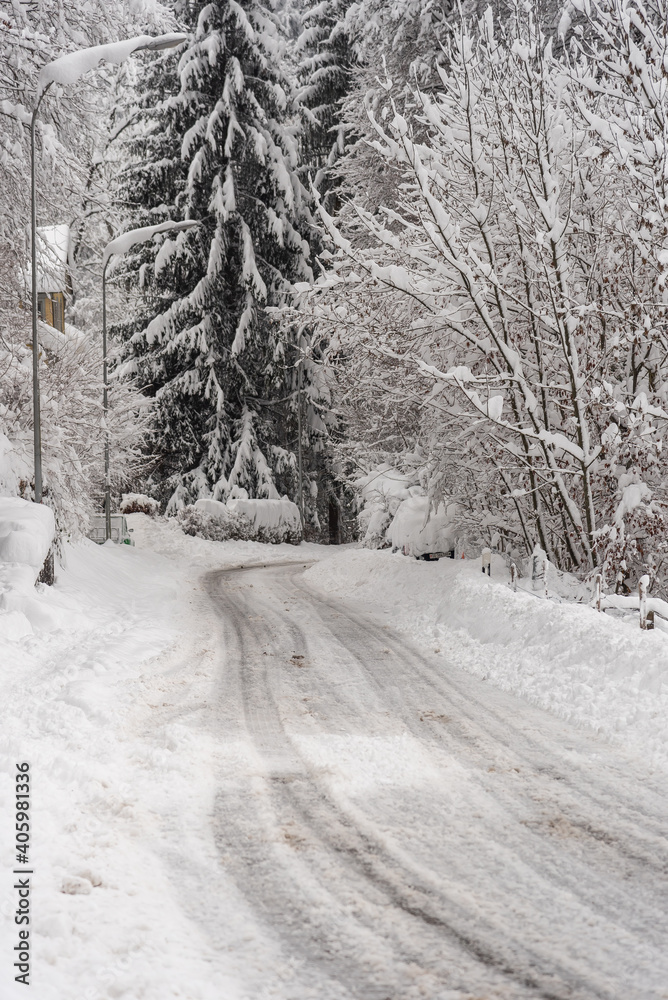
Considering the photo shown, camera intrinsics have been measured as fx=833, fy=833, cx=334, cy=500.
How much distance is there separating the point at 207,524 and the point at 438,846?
27.5 metres

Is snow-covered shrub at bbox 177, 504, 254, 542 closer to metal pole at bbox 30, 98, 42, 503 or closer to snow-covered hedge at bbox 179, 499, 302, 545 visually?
snow-covered hedge at bbox 179, 499, 302, 545

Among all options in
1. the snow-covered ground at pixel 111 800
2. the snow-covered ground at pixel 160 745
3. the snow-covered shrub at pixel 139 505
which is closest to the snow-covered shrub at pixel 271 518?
the snow-covered shrub at pixel 139 505

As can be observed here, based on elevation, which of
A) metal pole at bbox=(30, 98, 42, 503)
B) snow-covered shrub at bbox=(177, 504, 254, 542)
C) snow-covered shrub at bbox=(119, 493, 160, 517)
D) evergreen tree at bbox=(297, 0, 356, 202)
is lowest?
snow-covered shrub at bbox=(177, 504, 254, 542)

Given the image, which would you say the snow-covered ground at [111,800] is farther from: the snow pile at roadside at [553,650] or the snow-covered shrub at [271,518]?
the snow-covered shrub at [271,518]

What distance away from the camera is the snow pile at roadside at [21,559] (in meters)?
10.9

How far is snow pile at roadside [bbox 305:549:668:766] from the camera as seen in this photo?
22.4ft

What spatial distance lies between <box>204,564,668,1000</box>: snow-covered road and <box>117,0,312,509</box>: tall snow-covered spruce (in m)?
26.0

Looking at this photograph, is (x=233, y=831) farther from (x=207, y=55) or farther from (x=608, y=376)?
(x=207, y=55)

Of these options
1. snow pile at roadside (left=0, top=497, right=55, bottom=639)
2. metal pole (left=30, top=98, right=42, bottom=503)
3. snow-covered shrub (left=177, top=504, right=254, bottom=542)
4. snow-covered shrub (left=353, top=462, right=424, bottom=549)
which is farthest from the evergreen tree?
snow pile at roadside (left=0, top=497, right=55, bottom=639)

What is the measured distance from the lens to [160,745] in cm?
628

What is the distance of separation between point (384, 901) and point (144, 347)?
32.1 m

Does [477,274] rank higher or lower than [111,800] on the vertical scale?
higher

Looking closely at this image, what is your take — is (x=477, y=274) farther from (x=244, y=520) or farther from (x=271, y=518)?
(x=271, y=518)

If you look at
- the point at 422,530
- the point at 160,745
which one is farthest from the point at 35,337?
the point at 422,530
